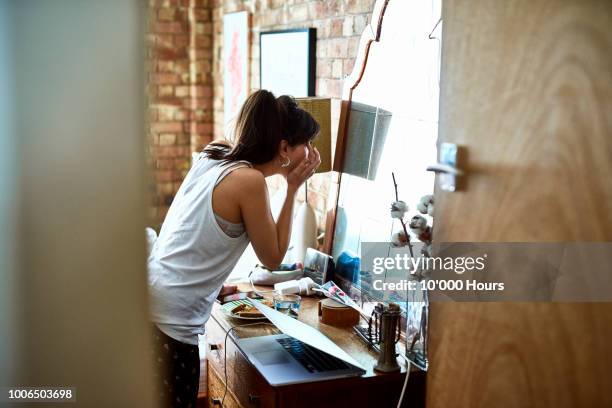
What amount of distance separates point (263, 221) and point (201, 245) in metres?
0.19

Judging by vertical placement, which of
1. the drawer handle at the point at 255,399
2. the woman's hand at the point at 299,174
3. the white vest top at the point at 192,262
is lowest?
the drawer handle at the point at 255,399

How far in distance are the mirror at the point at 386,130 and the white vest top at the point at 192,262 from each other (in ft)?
1.83

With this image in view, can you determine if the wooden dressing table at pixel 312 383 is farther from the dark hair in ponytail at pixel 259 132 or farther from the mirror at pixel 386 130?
the dark hair in ponytail at pixel 259 132

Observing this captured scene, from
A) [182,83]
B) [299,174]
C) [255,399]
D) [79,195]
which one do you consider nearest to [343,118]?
[299,174]

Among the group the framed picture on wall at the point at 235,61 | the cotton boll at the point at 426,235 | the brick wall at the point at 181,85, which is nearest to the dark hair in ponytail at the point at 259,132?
the cotton boll at the point at 426,235

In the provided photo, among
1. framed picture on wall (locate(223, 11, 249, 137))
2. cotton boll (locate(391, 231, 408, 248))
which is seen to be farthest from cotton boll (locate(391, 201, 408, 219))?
framed picture on wall (locate(223, 11, 249, 137))

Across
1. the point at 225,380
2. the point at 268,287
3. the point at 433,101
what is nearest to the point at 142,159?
the point at 433,101

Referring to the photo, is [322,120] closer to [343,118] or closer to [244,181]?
[343,118]

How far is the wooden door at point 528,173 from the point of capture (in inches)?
45.5

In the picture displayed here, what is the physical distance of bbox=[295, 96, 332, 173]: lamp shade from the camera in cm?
263

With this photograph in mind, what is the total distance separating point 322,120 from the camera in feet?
8.69

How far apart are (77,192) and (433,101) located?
1572 millimetres

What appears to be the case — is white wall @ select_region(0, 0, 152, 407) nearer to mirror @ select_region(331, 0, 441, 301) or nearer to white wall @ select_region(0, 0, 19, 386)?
white wall @ select_region(0, 0, 19, 386)

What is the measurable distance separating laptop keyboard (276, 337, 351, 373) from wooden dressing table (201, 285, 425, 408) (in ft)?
0.21
